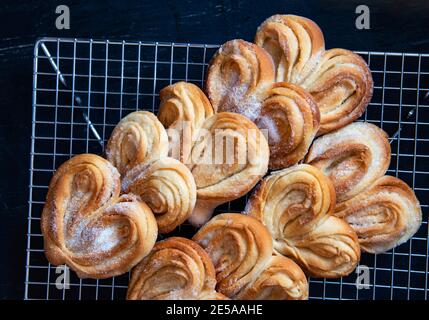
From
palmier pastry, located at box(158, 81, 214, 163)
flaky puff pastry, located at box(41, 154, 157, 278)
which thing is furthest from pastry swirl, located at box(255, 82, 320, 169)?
flaky puff pastry, located at box(41, 154, 157, 278)

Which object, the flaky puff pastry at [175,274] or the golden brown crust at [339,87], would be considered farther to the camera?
the golden brown crust at [339,87]

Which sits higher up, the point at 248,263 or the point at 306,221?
the point at 306,221

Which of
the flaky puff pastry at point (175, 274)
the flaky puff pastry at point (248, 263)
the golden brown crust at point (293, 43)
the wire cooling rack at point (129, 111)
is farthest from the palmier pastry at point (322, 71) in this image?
the flaky puff pastry at point (175, 274)

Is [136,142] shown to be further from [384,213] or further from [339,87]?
[384,213]

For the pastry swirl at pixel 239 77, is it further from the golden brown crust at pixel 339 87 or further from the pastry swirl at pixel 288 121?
the golden brown crust at pixel 339 87

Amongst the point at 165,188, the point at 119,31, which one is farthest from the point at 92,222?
the point at 119,31
